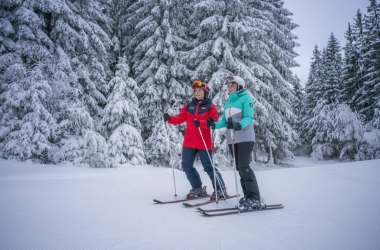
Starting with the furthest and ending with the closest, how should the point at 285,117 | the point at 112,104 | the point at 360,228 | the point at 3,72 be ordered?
the point at 285,117 < the point at 112,104 < the point at 3,72 < the point at 360,228

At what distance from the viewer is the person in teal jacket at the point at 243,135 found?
12.3ft

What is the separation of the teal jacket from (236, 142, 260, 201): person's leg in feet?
0.37

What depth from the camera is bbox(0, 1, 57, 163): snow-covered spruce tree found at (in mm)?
9891

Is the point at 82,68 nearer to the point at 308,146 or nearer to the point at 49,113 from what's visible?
the point at 49,113

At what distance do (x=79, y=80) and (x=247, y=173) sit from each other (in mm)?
10819

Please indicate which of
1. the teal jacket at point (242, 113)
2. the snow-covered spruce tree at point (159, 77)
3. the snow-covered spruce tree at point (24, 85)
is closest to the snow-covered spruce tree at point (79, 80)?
the snow-covered spruce tree at point (24, 85)

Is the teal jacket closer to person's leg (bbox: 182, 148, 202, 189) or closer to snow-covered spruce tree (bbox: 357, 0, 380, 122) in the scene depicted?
person's leg (bbox: 182, 148, 202, 189)

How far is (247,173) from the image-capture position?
12.7 ft

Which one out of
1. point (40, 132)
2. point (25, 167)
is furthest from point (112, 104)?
point (25, 167)

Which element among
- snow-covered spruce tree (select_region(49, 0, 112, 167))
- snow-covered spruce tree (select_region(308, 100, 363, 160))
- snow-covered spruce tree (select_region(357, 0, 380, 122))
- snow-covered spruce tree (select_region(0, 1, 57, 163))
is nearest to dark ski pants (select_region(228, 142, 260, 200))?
snow-covered spruce tree (select_region(49, 0, 112, 167))

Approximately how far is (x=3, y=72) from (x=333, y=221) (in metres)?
12.6

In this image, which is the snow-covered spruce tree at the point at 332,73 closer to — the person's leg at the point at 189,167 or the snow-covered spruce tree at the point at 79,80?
the snow-covered spruce tree at the point at 79,80

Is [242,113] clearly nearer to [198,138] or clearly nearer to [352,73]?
[198,138]

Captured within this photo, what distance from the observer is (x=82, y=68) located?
12.2m
